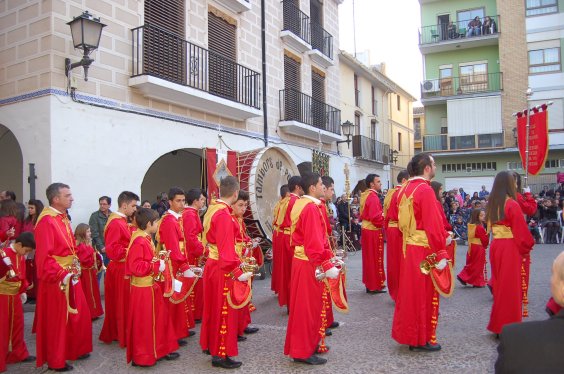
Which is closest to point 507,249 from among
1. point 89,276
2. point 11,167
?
point 89,276

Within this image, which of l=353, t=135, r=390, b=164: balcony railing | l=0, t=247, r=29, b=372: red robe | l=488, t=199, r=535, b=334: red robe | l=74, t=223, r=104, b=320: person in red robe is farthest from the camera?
l=353, t=135, r=390, b=164: balcony railing

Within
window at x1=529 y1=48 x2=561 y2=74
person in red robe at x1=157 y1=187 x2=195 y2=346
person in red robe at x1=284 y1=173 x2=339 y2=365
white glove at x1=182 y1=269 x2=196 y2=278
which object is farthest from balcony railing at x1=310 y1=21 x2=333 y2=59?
person in red robe at x1=284 y1=173 x2=339 y2=365

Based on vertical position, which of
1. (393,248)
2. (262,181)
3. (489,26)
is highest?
(489,26)

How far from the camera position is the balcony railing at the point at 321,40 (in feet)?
56.2

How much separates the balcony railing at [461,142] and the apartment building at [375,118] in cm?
220

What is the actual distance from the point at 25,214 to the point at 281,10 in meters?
10.2

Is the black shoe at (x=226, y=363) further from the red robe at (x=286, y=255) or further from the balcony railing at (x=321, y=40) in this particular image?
the balcony railing at (x=321, y=40)

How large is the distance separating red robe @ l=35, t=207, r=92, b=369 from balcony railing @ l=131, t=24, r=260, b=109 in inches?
212

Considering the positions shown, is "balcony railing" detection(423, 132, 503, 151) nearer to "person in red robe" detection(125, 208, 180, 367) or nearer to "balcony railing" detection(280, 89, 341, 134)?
"balcony railing" detection(280, 89, 341, 134)

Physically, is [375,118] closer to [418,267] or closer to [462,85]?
[462,85]

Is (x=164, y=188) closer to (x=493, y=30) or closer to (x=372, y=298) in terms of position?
(x=372, y=298)

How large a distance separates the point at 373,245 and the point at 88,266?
4.35 metres

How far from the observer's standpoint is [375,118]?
1006 inches

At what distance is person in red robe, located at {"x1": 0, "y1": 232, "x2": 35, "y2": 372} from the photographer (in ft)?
16.5
